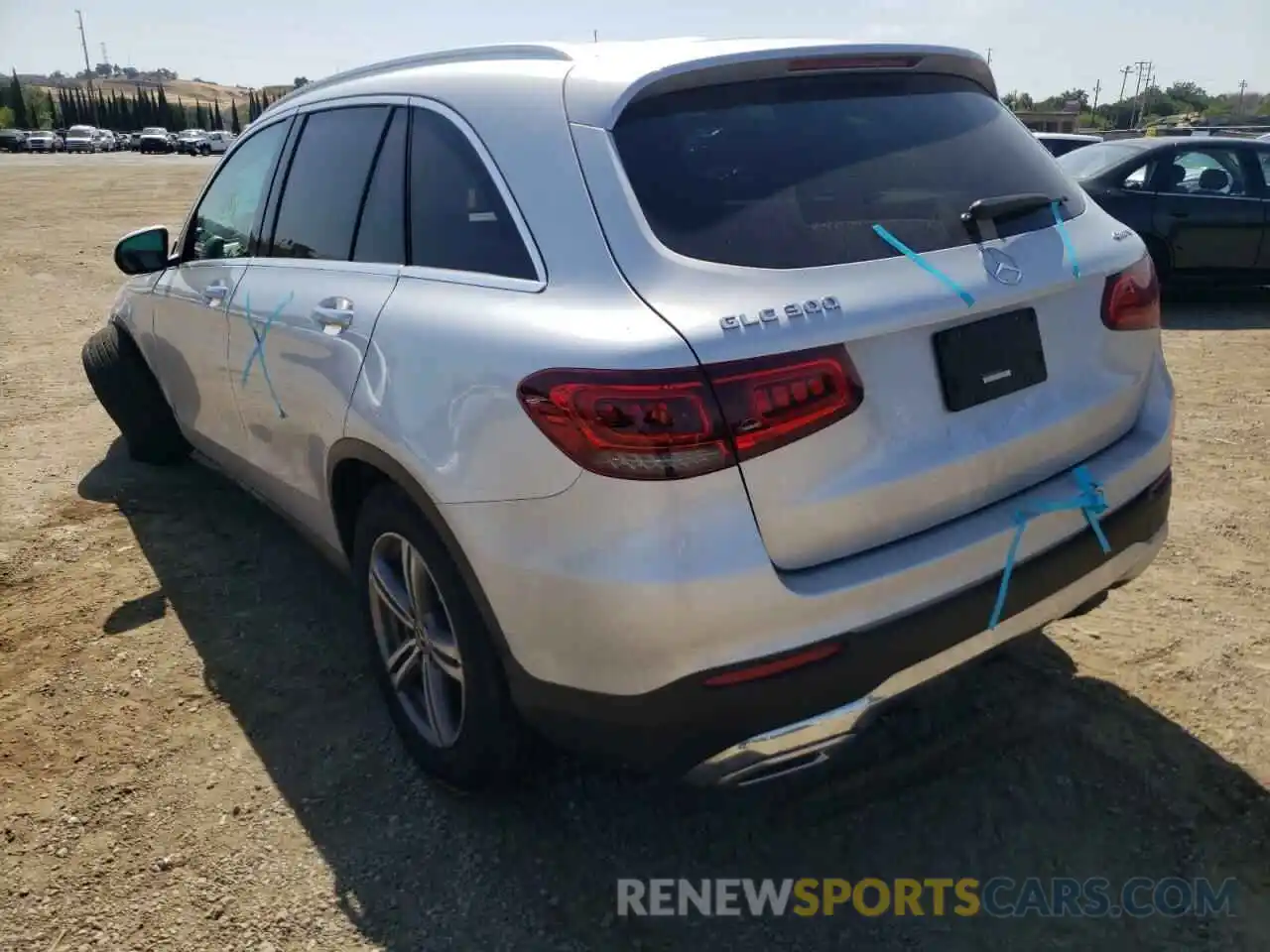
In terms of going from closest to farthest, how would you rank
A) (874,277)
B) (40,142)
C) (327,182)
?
1. (874,277)
2. (327,182)
3. (40,142)

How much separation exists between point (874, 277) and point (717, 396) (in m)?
0.47

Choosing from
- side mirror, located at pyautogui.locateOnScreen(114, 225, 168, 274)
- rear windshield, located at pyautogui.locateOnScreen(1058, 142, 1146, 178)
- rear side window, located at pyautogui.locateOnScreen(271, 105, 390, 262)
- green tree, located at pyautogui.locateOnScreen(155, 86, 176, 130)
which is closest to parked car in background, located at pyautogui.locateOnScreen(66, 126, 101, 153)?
green tree, located at pyautogui.locateOnScreen(155, 86, 176, 130)

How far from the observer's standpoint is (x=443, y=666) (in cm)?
257

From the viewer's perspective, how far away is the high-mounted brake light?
2.34m

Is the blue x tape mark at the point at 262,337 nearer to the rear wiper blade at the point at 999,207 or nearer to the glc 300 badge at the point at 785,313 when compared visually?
the glc 300 badge at the point at 785,313

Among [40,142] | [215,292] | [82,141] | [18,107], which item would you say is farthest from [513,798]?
[18,107]

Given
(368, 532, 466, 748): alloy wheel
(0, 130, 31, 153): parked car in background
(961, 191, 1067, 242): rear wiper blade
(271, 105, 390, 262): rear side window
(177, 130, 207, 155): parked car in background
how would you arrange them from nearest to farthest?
(961, 191, 1067, 242): rear wiper blade < (368, 532, 466, 748): alloy wheel < (271, 105, 390, 262): rear side window < (0, 130, 31, 153): parked car in background < (177, 130, 207, 155): parked car in background

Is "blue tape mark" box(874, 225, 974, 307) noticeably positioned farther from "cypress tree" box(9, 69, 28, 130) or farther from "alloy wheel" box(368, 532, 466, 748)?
"cypress tree" box(9, 69, 28, 130)

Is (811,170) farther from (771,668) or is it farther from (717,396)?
(771,668)

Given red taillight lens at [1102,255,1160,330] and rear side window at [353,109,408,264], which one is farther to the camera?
rear side window at [353,109,408,264]

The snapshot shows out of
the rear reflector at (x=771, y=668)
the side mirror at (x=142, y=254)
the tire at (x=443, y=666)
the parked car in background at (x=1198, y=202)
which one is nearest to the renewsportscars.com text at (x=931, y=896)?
the tire at (x=443, y=666)

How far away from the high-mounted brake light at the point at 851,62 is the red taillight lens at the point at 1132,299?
73 centimetres

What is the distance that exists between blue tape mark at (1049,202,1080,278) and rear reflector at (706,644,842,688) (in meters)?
1.11

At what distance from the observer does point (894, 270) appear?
6.85ft
